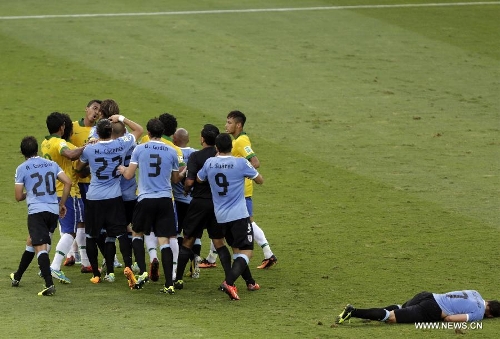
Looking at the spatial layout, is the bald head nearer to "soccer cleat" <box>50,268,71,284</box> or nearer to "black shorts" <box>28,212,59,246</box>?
"black shorts" <box>28,212,59,246</box>

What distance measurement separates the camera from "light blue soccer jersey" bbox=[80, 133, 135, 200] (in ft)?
40.0

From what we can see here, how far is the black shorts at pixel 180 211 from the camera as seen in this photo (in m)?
13.0

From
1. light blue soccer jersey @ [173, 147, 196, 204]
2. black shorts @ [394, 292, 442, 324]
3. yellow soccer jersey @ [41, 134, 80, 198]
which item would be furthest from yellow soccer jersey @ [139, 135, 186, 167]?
black shorts @ [394, 292, 442, 324]

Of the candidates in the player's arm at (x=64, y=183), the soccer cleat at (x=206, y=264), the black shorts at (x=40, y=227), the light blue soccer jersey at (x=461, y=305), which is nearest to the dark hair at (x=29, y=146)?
the player's arm at (x=64, y=183)

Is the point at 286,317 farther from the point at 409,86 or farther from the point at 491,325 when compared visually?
the point at 409,86

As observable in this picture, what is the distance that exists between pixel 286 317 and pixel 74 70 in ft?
43.5

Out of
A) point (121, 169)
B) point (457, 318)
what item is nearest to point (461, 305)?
point (457, 318)

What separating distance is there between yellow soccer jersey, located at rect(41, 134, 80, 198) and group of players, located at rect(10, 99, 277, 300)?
0.01m

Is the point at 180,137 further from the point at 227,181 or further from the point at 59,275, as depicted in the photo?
the point at 59,275

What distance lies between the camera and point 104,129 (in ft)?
39.9

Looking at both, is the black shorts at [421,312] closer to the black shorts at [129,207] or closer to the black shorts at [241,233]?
the black shorts at [241,233]

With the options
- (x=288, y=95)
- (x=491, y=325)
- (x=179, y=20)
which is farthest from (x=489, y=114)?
(x=491, y=325)

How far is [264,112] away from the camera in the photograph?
68.8 feet

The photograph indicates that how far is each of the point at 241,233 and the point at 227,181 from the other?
62cm
